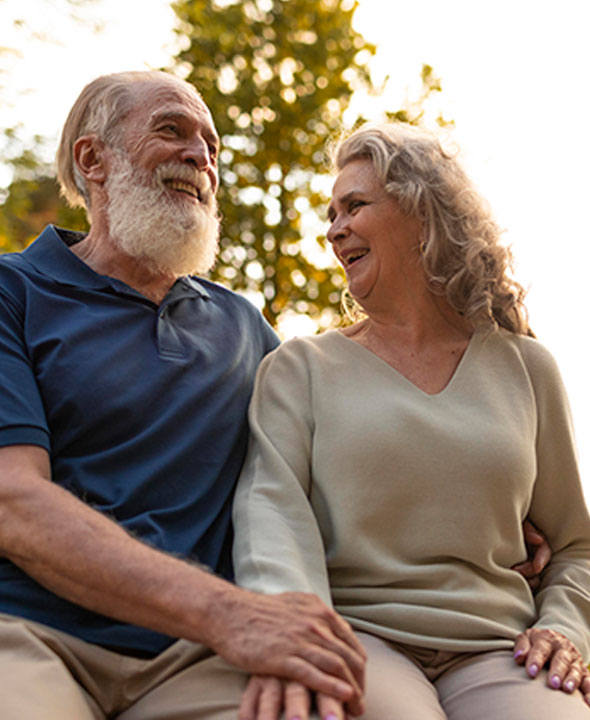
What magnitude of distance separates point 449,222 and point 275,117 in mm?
8103

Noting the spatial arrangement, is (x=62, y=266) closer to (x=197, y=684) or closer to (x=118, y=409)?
(x=118, y=409)

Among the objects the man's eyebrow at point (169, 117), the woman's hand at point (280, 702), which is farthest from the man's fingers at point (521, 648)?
the man's eyebrow at point (169, 117)

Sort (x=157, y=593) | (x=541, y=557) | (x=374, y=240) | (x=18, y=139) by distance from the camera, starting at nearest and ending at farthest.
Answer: (x=157, y=593) → (x=541, y=557) → (x=374, y=240) → (x=18, y=139)

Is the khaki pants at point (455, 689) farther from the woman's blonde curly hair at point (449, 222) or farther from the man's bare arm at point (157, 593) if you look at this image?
the woman's blonde curly hair at point (449, 222)

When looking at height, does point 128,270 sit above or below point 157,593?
above

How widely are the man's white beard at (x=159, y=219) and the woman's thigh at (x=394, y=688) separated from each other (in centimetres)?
137

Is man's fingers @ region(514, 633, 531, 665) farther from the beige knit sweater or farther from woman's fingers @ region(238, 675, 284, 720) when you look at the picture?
woman's fingers @ region(238, 675, 284, 720)

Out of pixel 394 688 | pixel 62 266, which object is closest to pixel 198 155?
pixel 62 266

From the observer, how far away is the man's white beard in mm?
2789

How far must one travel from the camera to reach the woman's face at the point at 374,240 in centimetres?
264

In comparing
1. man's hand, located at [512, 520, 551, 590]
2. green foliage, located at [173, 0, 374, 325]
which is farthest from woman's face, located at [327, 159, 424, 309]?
green foliage, located at [173, 0, 374, 325]

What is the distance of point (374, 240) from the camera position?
2639 millimetres

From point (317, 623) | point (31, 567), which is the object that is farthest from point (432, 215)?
point (31, 567)

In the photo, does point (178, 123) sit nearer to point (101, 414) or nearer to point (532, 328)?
point (101, 414)
